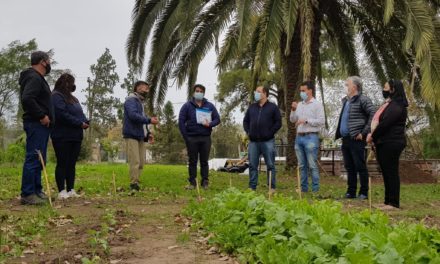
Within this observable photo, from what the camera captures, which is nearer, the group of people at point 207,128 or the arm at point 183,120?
the group of people at point 207,128

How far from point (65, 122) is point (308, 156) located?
3718 mm

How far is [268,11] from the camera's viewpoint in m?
10.4

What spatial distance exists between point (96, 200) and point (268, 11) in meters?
5.16

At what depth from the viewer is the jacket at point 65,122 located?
7.36 meters

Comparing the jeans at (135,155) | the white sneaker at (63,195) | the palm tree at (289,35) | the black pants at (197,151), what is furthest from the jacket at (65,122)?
the palm tree at (289,35)

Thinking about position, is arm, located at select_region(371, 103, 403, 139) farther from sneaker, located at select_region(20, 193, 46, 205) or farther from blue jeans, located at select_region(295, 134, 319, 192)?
sneaker, located at select_region(20, 193, 46, 205)

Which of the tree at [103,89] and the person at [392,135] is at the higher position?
the tree at [103,89]

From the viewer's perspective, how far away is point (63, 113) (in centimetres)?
736

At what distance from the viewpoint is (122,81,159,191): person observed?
27.6ft

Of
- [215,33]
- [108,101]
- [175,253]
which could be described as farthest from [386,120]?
[108,101]

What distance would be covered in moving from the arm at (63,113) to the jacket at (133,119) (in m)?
1.09

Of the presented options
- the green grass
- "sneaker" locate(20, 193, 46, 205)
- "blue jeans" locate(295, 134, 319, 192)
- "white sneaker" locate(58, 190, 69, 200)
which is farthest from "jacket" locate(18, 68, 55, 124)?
"blue jeans" locate(295, 134, 319, 192)

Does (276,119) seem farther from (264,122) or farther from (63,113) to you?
(63,113)

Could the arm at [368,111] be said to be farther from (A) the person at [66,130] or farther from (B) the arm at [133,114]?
(A) the person at [66,130]
